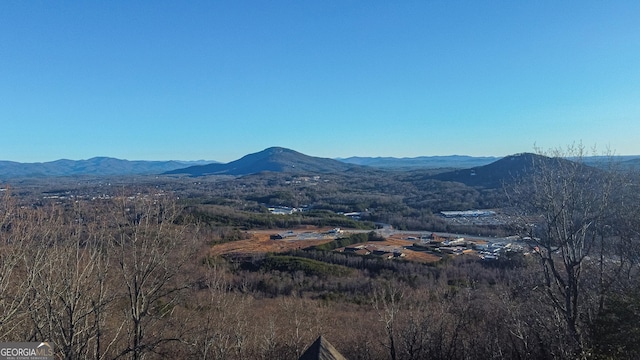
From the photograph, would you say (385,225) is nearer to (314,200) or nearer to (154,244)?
(314,200)

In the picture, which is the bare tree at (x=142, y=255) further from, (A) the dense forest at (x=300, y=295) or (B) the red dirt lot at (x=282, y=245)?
(B) the red dirt lot at (x=282, y=245)

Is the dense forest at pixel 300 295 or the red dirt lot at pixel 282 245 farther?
the red dirt lot at pixel 282 245

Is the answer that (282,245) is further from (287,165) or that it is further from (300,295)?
(287,165)

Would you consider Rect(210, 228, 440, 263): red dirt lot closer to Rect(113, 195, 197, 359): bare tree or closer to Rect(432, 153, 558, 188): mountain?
Rect(113, 195, 197, 359): bare tree

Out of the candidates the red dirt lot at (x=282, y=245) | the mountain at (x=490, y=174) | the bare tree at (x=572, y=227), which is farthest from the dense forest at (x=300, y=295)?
the mountain at (x=490, y=174)

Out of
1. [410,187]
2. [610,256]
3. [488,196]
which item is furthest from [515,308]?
[410,187]

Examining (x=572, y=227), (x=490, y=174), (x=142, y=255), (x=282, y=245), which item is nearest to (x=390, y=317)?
(x=572, y=227)

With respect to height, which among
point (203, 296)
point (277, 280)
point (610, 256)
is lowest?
point (277, 280)

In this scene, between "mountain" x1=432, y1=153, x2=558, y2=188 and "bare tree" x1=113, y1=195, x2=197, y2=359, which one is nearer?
"bare tree" x1=113, y1=195, x2=197, y2=359

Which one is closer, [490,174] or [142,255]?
[142,255]

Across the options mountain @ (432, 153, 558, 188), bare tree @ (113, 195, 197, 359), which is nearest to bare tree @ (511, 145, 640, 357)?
bare tree @ (113, 195, 197, 359)

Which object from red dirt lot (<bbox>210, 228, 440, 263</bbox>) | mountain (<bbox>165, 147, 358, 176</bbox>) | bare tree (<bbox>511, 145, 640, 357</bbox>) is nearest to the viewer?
bare tree (<bbox>511, 145, 640, 357</bbox>)
